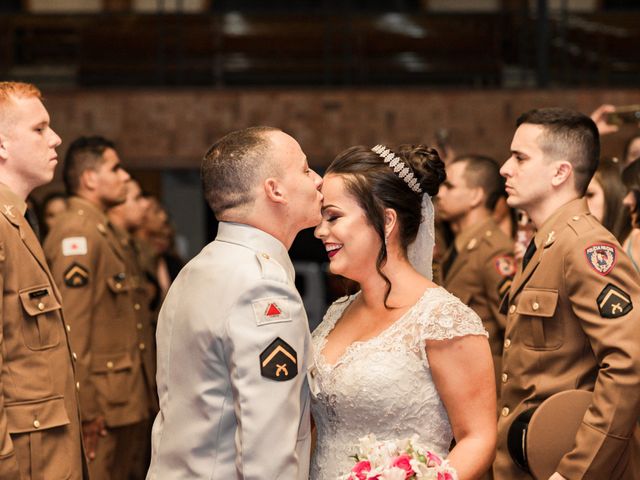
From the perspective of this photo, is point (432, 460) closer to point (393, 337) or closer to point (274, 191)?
point (393, 337)

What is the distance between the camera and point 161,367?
244 centimetres

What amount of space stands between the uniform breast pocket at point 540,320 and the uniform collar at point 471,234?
180 centimetres

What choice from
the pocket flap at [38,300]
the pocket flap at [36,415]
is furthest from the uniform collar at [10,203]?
the pocket flap at [36,415]

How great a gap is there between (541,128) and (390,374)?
43.5 inches

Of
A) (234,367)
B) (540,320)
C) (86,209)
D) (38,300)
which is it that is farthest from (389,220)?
(86,209)

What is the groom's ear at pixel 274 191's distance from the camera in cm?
243

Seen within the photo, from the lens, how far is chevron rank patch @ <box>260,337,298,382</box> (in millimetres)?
2223

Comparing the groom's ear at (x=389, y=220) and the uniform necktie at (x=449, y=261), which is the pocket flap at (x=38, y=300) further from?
the uniform necktie at (x=449, y=261)

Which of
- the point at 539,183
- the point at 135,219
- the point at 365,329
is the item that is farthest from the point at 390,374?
the point at 135,219

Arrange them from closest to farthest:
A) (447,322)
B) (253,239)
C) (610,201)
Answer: (253,239) < (447,322) < (610,201)

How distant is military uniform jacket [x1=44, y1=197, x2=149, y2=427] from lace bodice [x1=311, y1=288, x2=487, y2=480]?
205cm

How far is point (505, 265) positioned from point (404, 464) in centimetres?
251

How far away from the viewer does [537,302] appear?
2982mm

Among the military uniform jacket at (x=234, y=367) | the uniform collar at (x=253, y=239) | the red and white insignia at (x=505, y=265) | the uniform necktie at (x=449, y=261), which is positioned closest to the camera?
the military uniform jacket at (x=234, y=367)
